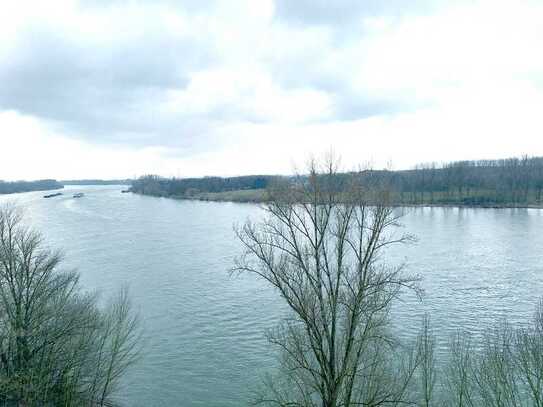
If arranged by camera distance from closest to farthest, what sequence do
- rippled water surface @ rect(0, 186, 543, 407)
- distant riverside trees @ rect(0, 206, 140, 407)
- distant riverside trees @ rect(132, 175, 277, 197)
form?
distant riverside trees @ rect(0, 206, 140, 407)
rippled water surface @ rect(0, 186, 543, 407)
distant riverside trees @ rect(132, 175, 277, 197)

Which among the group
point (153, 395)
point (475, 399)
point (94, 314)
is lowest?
point (153, 395)

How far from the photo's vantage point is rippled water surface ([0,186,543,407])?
46.0 feet

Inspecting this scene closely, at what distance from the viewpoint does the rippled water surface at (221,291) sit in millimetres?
14016

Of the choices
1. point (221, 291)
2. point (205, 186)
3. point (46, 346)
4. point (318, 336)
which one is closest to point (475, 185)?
point (205, 186)

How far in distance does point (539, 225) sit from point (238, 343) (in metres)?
36.6

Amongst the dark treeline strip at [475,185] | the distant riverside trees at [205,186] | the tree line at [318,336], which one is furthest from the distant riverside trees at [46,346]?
the distant riverside trees at [205,186]

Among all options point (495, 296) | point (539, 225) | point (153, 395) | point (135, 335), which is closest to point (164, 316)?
point (135, 335)

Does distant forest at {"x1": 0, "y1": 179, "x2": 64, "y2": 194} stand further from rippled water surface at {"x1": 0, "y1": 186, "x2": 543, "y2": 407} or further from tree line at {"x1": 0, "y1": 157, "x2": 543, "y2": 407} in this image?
tree line at {"x1": 0, "y1": 157, "x2": 543, "y2": 407}

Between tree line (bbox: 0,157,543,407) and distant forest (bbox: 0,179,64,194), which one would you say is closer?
tree line (bbox: 0,157,543,407)

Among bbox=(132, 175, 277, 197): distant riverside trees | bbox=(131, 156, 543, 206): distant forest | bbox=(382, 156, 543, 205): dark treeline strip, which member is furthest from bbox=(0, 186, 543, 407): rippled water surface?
bbox=(132, 175, 277, 197): distant riverside trees

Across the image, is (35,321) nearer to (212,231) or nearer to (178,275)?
(178,275)

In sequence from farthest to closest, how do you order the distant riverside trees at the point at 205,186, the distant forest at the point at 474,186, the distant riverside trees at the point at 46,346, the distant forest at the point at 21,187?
the distant forest at the point at 21,187, the distant riverside trees at the point at 205,186, the distant forest at the point at 474,186, the distant riverside trees at the point at 46,346

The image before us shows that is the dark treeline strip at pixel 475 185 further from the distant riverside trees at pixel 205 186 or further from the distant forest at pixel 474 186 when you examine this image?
the distant riverside trees at pixel 205 186

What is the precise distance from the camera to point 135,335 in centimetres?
1617
